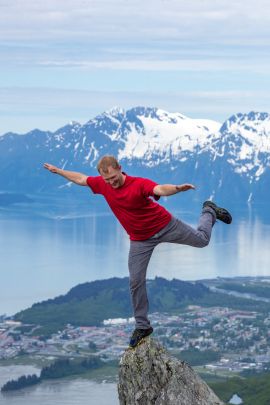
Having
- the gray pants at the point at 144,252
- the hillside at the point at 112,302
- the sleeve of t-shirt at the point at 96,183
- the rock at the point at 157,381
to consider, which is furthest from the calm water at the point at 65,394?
the sleeve of t-shirt at the point at 96,183

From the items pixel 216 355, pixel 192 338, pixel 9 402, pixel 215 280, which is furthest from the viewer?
pixel 215 280

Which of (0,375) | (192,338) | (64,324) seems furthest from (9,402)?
(64,324)

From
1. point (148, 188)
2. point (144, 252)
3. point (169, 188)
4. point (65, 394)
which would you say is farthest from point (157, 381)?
point (65, 394)

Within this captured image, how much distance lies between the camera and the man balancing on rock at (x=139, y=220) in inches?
419

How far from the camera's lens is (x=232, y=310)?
14250 centimetres

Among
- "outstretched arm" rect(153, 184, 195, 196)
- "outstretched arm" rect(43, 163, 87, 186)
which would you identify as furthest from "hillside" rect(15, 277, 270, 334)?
"outstretched arm" rect(153, 184, 195, 196)

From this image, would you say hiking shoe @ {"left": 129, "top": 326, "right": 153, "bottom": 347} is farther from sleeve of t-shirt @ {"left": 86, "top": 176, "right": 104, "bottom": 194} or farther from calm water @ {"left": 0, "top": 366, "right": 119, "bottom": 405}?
calm water @ {"left": 0, "top": 366, "right": 119, "bottom": 405}

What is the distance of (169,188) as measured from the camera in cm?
1037

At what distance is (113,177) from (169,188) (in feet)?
1.93

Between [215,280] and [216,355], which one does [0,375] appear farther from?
[215,280]

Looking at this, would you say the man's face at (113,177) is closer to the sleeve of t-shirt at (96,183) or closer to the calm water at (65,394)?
the sleeve of t-shirt at (96,183)

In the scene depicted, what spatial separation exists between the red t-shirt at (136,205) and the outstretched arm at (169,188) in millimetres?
121

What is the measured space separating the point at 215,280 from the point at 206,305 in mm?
20019

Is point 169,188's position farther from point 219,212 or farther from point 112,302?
point 112,302
